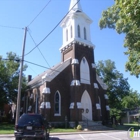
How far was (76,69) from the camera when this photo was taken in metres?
26.2

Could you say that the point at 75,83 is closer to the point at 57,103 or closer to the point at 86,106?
the point at 57,103

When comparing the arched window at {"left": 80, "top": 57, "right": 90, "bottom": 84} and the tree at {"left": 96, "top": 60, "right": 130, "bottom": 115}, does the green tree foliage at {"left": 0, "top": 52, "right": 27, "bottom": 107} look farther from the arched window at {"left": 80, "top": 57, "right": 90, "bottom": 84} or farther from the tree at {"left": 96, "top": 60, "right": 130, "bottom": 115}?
the tree at {"left": 96, "top": 60, "right": 130, "bottom": 115}

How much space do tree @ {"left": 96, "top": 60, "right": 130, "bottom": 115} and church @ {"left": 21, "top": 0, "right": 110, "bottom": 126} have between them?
11.3 m

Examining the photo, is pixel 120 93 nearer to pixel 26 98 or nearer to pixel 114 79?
pixel 114 79

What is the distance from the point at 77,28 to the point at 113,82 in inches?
682

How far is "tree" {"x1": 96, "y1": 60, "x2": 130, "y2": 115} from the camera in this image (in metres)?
40.8

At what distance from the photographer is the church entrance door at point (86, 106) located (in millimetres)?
26188

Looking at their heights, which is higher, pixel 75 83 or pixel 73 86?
pixel 75 83

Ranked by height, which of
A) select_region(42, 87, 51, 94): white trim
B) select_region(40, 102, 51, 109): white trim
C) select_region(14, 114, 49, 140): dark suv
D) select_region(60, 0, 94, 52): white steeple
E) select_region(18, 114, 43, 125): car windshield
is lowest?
select_region(14, 114, 49, 140): dark suv

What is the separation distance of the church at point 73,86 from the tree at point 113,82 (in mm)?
11264

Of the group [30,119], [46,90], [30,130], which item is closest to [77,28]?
[46,90]

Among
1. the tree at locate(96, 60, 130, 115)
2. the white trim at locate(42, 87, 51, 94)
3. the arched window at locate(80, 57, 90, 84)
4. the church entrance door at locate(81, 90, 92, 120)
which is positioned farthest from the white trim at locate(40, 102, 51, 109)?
the tree at locate(96, 60, 130, 115)

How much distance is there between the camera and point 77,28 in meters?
29.7

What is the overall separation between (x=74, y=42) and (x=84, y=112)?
10554mm
